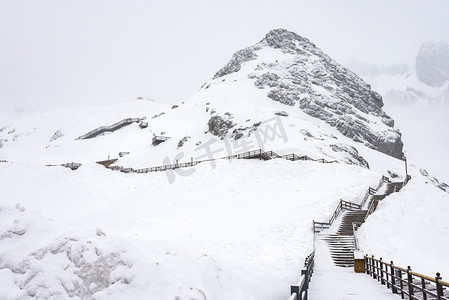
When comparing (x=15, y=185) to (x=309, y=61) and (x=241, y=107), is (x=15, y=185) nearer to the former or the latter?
(x=241, y=107)

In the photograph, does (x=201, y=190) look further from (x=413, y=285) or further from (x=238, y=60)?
(x=238, y=60)

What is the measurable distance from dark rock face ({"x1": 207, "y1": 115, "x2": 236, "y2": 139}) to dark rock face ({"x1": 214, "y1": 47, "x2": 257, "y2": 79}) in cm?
4737

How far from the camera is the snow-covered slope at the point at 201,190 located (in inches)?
249

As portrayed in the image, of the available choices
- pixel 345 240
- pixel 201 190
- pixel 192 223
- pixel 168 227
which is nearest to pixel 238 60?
pixel 201 190

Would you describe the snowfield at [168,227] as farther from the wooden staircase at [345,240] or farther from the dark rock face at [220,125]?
the dark rock face at [220,125]

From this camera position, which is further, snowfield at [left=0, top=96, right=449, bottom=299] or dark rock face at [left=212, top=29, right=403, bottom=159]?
dark rock face at [left=212, top=29, right=403, bottom=159]

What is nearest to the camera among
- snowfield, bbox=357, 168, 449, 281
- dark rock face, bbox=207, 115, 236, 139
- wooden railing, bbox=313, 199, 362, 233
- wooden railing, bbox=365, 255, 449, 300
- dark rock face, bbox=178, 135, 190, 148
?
wooden railing, bbox=365, 255, 449, 300

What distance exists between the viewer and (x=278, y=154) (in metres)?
40.2

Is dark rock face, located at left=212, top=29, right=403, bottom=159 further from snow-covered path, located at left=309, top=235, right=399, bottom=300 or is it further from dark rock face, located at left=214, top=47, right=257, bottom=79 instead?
snow-covered path, located at left=309, top=235, right=399, bottom=300

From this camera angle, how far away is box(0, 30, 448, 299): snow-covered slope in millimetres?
6332

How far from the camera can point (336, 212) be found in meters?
25.4

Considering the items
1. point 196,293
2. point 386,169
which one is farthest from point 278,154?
point 196,293

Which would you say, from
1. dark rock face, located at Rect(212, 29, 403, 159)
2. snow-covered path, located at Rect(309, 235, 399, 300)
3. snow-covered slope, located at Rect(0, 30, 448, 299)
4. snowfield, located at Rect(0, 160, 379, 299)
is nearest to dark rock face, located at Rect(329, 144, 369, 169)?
snow-covered slope, located at Rect(0, 30, 448, 299)

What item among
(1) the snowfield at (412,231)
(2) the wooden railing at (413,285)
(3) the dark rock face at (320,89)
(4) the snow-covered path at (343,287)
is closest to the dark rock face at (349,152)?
(1) the snowfield at (412,231)
